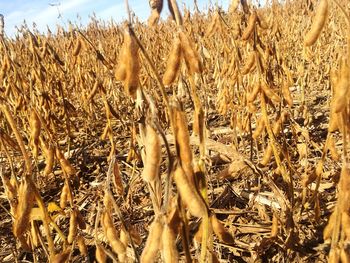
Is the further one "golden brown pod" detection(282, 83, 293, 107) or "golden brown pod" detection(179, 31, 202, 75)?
"golden brown pod" detection(282, 83, 293, 107)

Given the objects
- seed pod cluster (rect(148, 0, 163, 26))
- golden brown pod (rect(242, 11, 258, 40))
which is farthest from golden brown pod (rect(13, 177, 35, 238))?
golden brown pod (rect(242, 11, 258, 40))

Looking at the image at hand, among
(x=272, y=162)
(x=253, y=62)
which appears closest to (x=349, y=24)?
(x=253, y=62)

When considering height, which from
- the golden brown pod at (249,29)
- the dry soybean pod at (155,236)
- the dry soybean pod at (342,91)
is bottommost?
the dry soybean pod at (155,236)

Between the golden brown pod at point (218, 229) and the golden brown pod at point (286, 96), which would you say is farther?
the golden brown pod at point (286, 96)

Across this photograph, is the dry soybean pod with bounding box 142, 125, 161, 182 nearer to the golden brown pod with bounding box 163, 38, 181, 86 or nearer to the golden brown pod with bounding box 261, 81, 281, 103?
the golden brown pod with bounding box 163, 38, 181, 86

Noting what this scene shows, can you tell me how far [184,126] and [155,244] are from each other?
291 millimetres

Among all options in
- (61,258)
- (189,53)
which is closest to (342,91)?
(189,53)

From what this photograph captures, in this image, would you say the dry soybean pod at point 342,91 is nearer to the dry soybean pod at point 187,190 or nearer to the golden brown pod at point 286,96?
the dry soybean pod at point 187,190

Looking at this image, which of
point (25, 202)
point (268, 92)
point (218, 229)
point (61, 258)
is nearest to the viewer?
point (218, 229)

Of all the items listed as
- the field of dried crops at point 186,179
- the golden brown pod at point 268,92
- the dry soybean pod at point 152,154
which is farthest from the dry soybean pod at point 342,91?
the golden brown pod at point 268,92

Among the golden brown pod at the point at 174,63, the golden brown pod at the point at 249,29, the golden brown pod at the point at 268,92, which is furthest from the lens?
the golden brown pod at the point at 268,92

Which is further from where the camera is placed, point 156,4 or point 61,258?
point 61,258

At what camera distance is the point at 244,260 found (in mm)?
1969

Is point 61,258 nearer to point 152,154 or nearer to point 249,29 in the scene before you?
point 152,154
